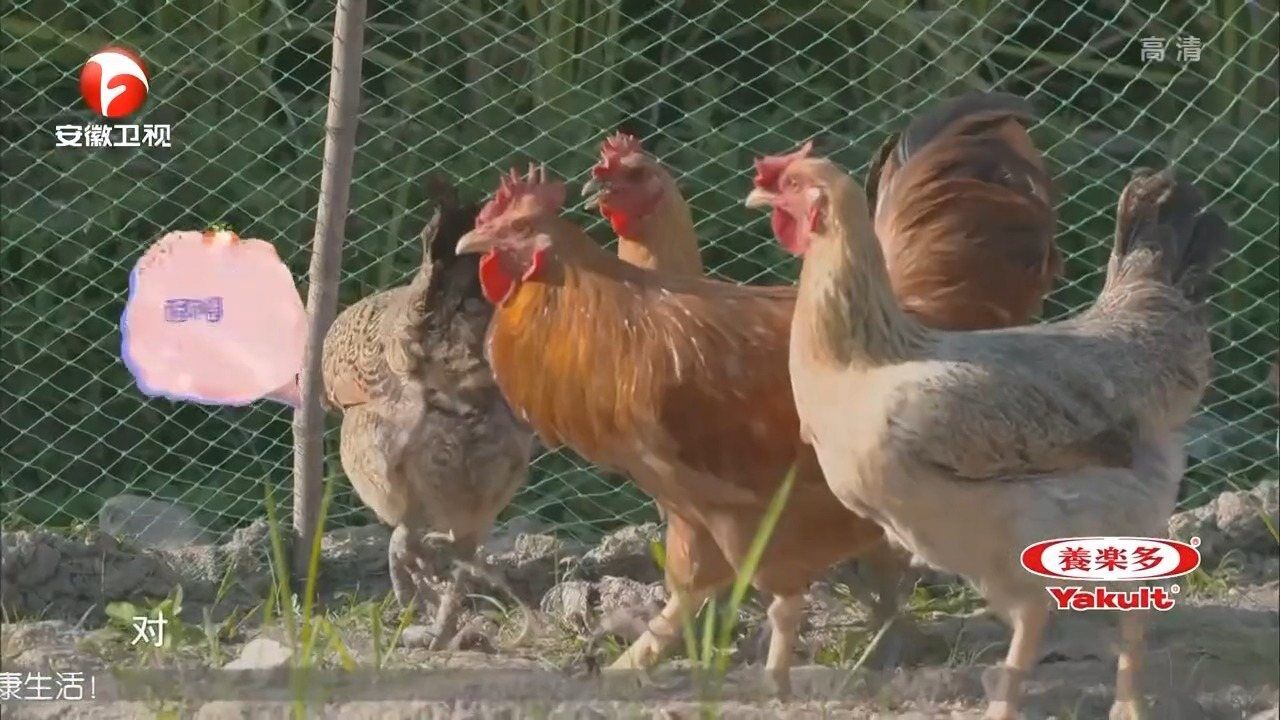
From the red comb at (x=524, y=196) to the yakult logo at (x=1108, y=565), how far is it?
3.05 ft

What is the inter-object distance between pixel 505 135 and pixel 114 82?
2.92ft

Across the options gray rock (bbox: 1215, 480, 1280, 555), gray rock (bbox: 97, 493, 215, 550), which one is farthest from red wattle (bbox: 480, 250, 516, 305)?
gray rock (bbox: 1215, 480, 1280, 555)

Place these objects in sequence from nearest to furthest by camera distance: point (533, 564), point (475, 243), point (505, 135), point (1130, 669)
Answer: point (1130, 669)
point (475, 243)
point (533, 564)
point (505, 135)

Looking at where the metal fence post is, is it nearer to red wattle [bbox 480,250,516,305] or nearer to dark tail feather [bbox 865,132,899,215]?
red wattle [bbox 480,250,516,305]

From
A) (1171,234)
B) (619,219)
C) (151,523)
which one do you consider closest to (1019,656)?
(1171,234)

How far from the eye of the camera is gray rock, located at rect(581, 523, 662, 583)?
354 centimetres

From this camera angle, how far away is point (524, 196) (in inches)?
109

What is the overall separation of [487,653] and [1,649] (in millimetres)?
835

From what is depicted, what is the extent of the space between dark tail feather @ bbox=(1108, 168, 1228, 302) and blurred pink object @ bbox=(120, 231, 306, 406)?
1539mm

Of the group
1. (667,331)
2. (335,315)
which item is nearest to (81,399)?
(335,315)

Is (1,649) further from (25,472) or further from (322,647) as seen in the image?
(25,472)

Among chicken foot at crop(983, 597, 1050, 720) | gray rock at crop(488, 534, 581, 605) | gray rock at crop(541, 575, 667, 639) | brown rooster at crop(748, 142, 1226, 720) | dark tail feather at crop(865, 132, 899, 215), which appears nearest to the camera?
brown rooster at crop(748, 142, 1226, 720)

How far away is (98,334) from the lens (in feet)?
12.3

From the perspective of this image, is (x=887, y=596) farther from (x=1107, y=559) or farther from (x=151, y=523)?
(x=151, y=523)
